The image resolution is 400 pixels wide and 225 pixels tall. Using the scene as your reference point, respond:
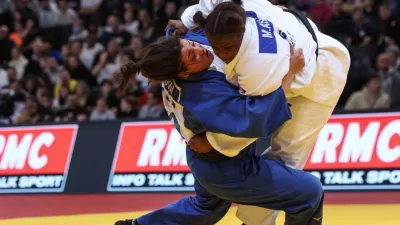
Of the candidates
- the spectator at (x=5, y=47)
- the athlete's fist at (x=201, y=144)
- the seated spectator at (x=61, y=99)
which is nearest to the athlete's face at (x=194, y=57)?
the athlete's fist at (x=201, y=144)

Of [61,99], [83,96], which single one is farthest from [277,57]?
[61,99]

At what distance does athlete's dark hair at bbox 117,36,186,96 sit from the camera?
3990mm

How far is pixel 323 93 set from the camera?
175 inches

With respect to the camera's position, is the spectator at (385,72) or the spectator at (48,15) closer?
the spectator at (385,72)

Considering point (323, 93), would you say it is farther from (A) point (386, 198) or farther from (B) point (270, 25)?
(A) point (386, 198)

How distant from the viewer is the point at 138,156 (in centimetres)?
832

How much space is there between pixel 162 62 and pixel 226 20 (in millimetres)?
421

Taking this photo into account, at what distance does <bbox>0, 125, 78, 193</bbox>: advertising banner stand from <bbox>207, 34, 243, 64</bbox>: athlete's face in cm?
512

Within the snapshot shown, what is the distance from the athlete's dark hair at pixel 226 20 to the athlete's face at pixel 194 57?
5.7 inches

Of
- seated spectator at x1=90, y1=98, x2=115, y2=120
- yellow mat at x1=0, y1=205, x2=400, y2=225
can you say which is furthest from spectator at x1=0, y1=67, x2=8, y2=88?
yellow mat at x1=0, y1=205, x2=400, y2=225

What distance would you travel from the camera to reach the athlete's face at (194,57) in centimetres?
399

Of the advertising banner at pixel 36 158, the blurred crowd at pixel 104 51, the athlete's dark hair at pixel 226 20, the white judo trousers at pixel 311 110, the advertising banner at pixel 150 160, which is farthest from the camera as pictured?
the blurred crowd at pixel 104 51

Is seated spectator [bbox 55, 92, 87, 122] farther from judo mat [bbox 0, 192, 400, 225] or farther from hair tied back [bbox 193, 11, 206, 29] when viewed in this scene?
hair tied back [bbox 193, 11, 206, 29]

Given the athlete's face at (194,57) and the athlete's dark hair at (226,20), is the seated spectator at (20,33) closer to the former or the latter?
the athlete's face at (194,57)
